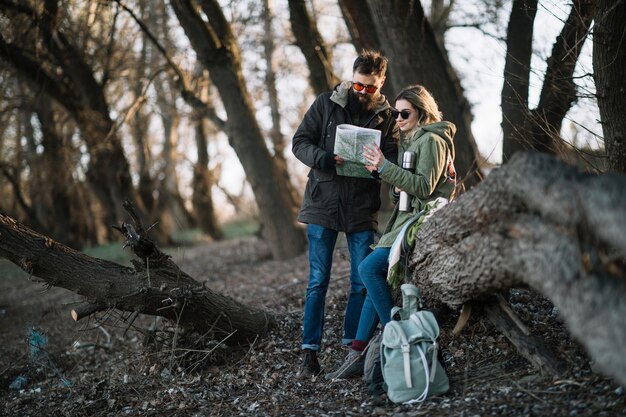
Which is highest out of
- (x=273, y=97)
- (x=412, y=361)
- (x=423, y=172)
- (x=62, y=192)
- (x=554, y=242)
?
(x=273, y=97)

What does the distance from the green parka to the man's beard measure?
1.37ft

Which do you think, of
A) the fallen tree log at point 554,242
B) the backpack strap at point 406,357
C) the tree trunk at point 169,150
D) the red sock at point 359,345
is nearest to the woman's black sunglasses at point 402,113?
the fallen tree log at point 554,242

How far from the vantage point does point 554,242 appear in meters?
3.09

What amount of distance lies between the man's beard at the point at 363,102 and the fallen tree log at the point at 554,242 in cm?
118

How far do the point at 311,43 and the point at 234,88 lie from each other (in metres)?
1.62

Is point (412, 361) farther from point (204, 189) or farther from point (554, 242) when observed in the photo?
point (204, 189)

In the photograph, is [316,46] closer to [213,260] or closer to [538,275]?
[213,260]

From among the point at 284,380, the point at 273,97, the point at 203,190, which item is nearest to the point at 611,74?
the point at 284,380

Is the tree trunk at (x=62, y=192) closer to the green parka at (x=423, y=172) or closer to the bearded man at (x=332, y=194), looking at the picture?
the bearded man at (x=332, y=194)

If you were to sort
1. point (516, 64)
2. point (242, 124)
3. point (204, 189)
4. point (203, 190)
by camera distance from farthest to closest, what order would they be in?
1. point (204, 189)
2. point (203, 190)
3. point (242, 124)
4. point (516, 64)

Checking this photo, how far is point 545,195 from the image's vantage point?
10.2ft

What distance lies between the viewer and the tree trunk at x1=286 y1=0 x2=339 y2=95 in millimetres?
8922

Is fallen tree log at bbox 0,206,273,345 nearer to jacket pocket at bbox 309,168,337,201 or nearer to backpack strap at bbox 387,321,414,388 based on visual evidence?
jacket pocket at bbox 309,168,337,201

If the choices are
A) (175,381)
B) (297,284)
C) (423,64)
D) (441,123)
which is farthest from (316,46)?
(175,381)
